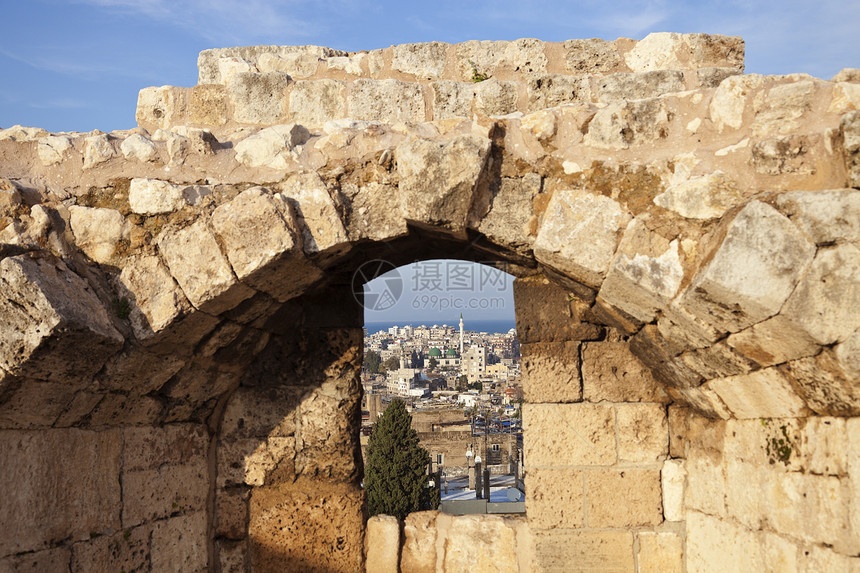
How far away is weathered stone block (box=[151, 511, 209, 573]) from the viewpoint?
370cm

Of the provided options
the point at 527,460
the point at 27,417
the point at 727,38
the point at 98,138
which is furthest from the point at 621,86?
the point at 27,417

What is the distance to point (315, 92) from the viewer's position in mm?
3822

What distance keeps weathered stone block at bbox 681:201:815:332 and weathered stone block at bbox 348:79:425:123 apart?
72.1 inches

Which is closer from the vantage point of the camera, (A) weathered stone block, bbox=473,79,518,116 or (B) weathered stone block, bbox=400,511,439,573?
(A) weathered stone block, bbox=473,79,518,116

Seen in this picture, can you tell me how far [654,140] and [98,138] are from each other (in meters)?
2.50

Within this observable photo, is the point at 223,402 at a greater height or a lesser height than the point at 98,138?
lesser

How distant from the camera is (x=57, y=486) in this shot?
10.3ft

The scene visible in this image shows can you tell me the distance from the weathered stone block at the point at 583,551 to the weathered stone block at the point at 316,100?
2473mm

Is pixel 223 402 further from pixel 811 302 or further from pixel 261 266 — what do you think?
pixel 811 302

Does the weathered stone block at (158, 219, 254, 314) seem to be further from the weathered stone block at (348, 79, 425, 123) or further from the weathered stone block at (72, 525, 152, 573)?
the weathered stone block at (72, 525, 152, 573)

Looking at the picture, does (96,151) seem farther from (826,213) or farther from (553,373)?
(826,213)

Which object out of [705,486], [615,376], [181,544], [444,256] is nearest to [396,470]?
[181,544]

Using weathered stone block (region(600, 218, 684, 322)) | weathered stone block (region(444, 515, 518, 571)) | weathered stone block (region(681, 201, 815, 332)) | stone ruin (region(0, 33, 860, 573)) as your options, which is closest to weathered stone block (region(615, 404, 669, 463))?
stone ruin (region(0, 33, 860, 573))

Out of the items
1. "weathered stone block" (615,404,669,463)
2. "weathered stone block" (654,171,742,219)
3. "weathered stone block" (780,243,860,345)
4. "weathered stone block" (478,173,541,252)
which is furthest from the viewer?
"weathered stone block" (615,404,669,463)
